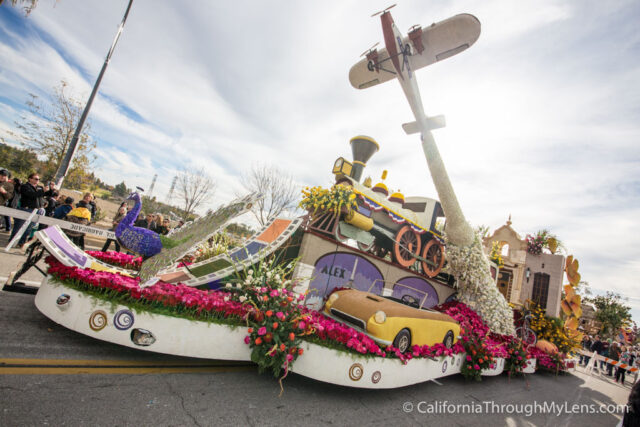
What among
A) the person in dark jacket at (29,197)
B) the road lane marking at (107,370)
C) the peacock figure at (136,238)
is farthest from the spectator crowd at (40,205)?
the road lane marking at (107,370)

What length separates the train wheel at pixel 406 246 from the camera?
25.1 ft

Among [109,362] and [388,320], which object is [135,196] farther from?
[388,320]

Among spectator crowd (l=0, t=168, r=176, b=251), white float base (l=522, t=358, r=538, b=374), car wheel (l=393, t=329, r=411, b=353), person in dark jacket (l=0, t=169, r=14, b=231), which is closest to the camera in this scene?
car wheel (l=393, t=329, r=411, b=353)

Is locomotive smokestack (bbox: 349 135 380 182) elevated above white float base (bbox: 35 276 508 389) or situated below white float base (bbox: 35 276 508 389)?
above

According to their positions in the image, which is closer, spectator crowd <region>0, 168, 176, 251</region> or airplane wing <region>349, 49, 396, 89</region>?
spectator crowd <region>0, 168, 176, 251</region>

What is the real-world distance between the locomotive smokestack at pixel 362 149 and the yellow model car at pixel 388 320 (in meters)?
3.99

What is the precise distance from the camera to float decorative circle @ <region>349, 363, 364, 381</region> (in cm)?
347

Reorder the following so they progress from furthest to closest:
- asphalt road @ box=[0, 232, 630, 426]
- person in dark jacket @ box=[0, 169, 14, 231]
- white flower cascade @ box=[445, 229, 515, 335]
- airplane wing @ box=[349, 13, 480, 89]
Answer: white flower cascade @ box=[445, 229, 515, 335] < person in dark jacket @ box=[0, 169, 14, 231] < airplane wing @ box=[349, 13, 480, 89] < asphalt road @ box=[0, 232, 630, 426]

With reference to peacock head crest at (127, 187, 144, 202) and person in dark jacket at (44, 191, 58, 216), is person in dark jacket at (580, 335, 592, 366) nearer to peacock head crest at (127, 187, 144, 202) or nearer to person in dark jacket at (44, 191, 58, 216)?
peacock head crest at (127, 187, 144, 202)

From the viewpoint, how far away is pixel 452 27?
17.8 ft

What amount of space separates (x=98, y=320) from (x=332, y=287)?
4.03 metres

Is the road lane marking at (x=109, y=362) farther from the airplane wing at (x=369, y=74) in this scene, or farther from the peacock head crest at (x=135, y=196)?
the airplane wing at (x=369, y=74)

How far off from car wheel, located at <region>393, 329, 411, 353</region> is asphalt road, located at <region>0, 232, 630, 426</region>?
27.1 inches

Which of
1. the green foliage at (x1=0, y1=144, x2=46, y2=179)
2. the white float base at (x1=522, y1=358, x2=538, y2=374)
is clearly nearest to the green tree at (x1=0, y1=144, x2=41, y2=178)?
the green foliage at (x1=0, y1=144, x2=46, y2=179)
